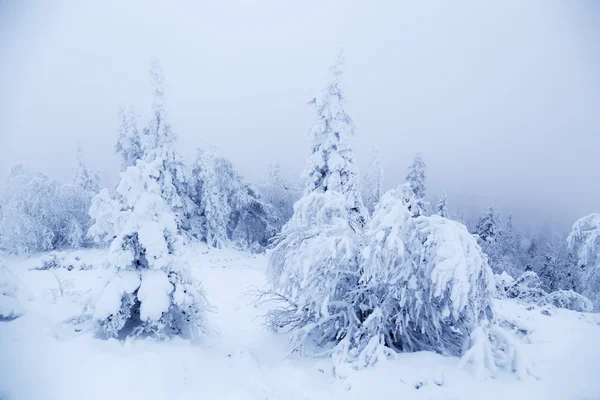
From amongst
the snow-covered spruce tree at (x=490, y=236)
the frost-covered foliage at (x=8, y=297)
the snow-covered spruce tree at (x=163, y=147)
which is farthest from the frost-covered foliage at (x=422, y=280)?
the snow-covered spruce tree at (x=490, y=236)

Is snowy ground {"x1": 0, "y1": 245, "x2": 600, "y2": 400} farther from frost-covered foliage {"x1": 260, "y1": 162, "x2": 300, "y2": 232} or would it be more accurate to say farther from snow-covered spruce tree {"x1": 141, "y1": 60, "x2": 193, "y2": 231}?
frost-covered foliage {"x1": 260, "y1": 162, "x2": 300, "y2": 232}

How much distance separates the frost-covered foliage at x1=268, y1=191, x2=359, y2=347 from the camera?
6672 millimetres

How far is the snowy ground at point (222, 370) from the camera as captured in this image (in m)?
4.22

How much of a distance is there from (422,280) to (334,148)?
11.9 meters

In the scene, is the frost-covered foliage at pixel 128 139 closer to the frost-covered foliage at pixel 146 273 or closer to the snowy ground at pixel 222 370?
the snowy ground at pixel 222 370

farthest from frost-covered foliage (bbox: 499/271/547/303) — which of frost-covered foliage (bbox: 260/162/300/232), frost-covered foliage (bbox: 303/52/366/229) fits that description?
frost-covered foliage (bbox: 260/162/300/232)

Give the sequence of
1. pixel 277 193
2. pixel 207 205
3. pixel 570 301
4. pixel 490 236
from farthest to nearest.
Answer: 1. pixel 277 193
2. pixel 490 236
3. pixel 207 205
4. pixel 570 301

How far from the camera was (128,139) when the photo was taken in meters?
23.7

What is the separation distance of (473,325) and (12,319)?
9391mm

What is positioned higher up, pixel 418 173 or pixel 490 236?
pixel 418 173

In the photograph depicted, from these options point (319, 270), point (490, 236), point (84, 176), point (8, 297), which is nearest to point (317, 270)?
point (319, 270)

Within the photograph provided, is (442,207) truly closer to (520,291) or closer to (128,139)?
(520,291)

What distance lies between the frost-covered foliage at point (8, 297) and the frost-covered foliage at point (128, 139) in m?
19.8

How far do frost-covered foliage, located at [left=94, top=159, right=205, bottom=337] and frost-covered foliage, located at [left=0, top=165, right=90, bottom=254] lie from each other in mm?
15852
